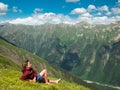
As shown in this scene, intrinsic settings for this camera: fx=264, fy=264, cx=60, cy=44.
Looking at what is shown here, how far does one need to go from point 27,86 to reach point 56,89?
454cm

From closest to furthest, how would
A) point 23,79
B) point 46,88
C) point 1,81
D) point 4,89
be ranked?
1. point 4,89
2. point 1,81
3. point 46,88
4. point 23,79

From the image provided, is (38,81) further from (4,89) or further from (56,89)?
(4,89)

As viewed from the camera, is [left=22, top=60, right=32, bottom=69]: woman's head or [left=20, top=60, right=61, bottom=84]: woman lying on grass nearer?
[left=22, top=60, right=32, bottom=69]: woman's head

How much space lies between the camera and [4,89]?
1002 inches

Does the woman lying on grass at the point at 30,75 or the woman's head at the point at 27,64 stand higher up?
the woman's head at the point at 27,64

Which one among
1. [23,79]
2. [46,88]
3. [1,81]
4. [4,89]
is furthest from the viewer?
[23,79]

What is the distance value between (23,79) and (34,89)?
3.87 meters

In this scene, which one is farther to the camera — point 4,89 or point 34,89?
point 34,89

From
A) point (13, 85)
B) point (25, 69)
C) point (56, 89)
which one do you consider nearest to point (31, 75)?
point (25, 69)

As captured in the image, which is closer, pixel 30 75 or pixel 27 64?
pixel 27 64

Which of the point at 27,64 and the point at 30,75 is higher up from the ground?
the point at 27,64

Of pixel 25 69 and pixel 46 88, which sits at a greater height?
pixel 25 69

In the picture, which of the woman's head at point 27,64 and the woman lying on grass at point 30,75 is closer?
the woman's head at point 27,64

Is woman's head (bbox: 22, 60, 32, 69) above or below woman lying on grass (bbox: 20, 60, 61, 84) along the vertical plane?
above
